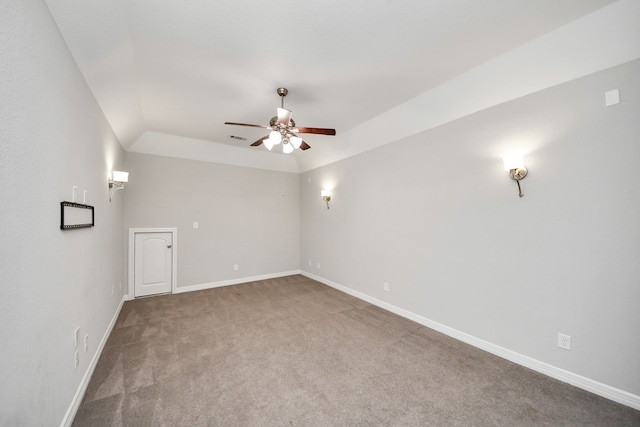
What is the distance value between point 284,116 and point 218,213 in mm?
3329

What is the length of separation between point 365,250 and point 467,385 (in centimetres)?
244

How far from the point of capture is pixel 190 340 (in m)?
3.03

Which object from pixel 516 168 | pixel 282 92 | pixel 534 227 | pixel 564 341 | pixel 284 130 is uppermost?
pixel 282 92

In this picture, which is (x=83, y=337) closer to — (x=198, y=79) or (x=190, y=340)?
(x=190, y=340)

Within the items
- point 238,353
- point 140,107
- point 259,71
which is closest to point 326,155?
point 259,71

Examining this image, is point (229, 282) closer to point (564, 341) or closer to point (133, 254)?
point (133, 254)

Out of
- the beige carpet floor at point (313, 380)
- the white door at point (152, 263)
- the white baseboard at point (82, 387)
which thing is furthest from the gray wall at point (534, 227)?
the white door at point (152, 263)

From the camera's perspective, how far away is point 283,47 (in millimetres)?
2320

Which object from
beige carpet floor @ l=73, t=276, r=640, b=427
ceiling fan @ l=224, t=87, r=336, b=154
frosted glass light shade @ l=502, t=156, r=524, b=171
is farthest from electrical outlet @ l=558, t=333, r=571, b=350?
ceiling fan @ l=224, t=87, r=336, b=154

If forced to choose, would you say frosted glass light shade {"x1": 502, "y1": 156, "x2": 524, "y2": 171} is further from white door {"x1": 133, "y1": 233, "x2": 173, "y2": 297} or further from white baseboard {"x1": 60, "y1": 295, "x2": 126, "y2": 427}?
white door {"x1": 133, "y1": 233, "x2": 173, "y2": 297}

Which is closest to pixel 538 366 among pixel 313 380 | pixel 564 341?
pixel 564 341

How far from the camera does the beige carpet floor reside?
1878mm

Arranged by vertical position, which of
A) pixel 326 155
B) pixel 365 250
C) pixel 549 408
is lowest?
pixel 549 408

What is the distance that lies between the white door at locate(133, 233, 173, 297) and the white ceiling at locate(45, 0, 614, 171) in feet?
6.84
